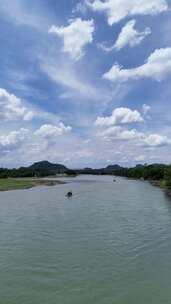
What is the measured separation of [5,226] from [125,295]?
57.4ft

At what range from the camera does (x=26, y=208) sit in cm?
4162

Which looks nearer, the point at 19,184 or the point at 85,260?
the point at 85,260

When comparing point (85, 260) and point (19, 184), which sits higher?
point (19, 184)

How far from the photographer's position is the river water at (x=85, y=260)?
14.4 metres

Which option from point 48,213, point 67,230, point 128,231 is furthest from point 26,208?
point 128,231

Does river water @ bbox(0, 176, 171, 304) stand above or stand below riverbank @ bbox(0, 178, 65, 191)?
below

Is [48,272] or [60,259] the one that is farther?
[60,259]

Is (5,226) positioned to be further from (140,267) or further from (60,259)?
(140,267)

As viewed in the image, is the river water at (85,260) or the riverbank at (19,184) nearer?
the river water at (85,260)

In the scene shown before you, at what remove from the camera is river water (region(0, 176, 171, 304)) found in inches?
567

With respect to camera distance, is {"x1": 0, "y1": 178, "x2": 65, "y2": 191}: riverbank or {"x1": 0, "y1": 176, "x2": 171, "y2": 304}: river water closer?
{"x1": 0, "y1": 176, "x2": 171, "y2": 304}: river water

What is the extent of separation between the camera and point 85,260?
757 inches

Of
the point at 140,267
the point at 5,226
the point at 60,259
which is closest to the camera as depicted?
the point at 140,267

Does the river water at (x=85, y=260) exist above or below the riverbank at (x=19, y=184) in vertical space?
below
